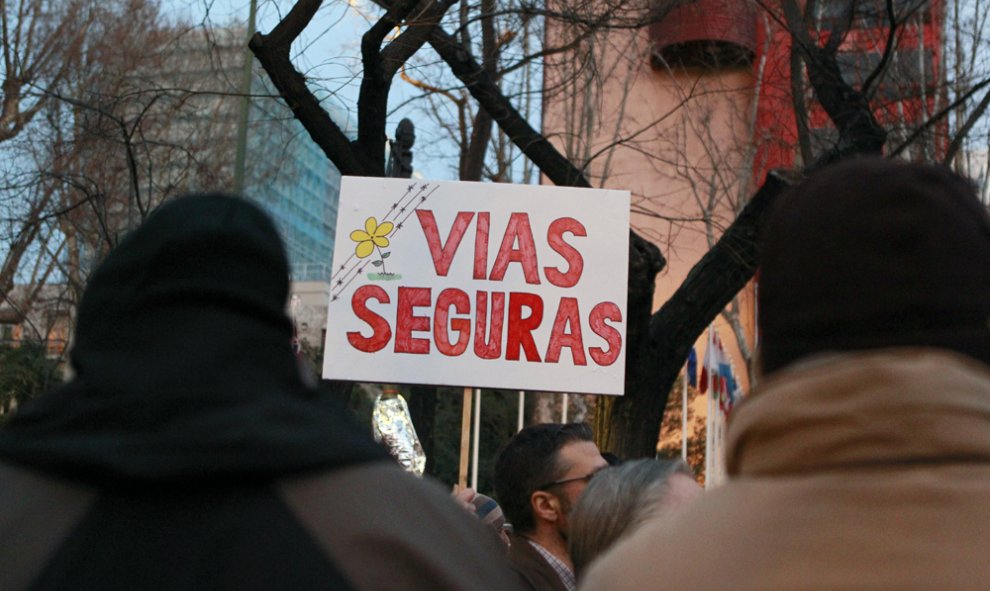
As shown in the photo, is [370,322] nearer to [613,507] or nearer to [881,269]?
[613,507]

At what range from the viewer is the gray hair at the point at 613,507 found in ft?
9.46

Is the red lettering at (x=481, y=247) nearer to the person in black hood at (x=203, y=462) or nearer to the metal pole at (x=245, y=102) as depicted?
the metal pole at (x=245, y=102)

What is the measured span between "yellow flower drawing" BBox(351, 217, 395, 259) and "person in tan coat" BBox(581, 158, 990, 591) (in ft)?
15.7

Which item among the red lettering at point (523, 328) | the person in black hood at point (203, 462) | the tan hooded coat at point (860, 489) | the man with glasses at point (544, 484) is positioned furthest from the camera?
the red lettering at point (523, 328)

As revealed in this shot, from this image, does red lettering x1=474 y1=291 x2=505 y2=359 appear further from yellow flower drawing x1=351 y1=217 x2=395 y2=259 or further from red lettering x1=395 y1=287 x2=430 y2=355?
yellow flower drawing x1=351 y1=217 x2=395 y2=259

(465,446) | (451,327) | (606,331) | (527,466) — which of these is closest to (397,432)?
(465,446)

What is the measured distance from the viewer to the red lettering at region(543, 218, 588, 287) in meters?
6.14

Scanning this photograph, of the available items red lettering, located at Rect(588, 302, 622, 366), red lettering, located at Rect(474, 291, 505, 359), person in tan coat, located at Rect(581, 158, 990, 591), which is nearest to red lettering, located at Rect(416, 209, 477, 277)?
red lettering, located at Rect(474, 291, 505, 359)

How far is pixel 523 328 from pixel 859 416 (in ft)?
15.2

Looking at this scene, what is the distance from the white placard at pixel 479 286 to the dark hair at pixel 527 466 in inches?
73.6

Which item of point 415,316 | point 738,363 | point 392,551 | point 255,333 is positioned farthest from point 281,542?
point 738,363

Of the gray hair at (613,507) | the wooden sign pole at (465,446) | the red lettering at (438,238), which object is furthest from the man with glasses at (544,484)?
the wooden sign pole at (465,446)

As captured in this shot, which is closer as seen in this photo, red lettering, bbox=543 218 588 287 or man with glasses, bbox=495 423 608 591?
man with glasses, bbox=495 423 608 591

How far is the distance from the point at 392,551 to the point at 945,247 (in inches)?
30.3
